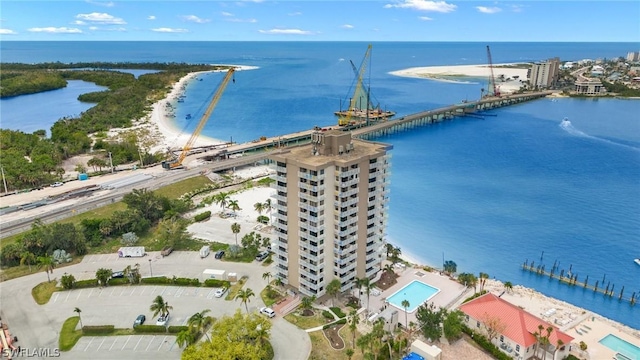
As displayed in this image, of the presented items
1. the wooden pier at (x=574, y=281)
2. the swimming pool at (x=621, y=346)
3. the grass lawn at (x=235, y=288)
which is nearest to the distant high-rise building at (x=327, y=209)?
the grass lawn at (x=235, y=288)

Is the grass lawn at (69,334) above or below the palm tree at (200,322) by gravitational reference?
below

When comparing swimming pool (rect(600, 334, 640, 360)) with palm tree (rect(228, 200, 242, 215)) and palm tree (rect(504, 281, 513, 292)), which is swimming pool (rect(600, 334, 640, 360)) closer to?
palm tree (rect(504, 281, 513, 292))

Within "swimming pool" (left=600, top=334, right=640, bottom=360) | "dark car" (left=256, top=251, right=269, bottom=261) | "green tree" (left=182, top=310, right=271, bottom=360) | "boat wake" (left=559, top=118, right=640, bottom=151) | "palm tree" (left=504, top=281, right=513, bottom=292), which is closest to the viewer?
"green tree" (left=182, top=310, right=271, bottom=360)

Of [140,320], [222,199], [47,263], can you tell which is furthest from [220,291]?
[222,199]

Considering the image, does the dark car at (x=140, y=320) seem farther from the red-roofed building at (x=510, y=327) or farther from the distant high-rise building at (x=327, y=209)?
the red-roofed building at (x=510, y=327)

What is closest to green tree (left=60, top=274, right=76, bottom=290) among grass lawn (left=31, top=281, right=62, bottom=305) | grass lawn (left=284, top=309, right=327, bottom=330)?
grass lawn (left=31, top=281, right=62, bottom=305)

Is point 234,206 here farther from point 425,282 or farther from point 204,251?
point 425,282
